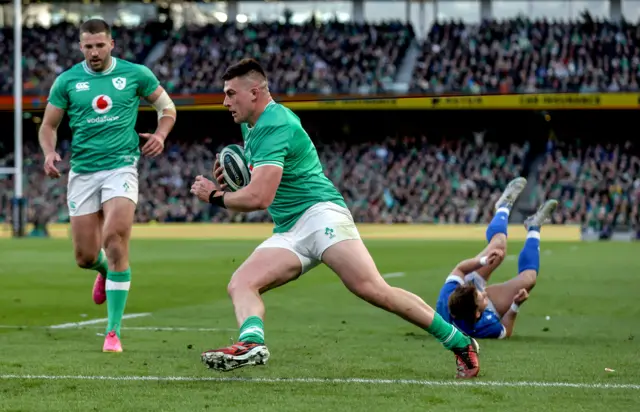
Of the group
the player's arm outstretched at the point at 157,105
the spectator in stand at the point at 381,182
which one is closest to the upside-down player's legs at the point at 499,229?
the player's arm outstretched at the point at 157,105

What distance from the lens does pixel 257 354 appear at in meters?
6.48

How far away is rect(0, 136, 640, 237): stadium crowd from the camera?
42125 millimetres

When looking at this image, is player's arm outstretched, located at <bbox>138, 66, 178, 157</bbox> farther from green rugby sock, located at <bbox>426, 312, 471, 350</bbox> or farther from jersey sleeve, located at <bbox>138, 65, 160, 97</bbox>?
green rugby sock, located at <bbox>426, 312, 471, 350</bbox>

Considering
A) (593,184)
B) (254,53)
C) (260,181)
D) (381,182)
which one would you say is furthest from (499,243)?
(254,53)

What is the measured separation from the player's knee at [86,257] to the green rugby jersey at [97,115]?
0.68 m

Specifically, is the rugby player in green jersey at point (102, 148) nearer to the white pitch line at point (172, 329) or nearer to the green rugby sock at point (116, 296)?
the green rugby sock at point (116, 296)

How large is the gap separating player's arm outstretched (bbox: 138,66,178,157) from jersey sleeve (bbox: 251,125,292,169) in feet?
7.35

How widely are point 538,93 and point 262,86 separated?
37151 millimetres

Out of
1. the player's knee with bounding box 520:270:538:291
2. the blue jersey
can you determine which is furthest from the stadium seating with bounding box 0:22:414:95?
the blue jersey

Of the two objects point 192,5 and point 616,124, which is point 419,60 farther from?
point 192,5

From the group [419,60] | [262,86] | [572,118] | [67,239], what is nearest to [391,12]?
[419,60]

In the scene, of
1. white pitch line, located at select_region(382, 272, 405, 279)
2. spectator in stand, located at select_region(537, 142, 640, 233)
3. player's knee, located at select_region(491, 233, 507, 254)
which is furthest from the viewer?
spectator in stand, located at select_region(537, 142, 640, 233)

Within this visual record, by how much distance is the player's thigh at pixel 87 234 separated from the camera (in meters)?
9.12

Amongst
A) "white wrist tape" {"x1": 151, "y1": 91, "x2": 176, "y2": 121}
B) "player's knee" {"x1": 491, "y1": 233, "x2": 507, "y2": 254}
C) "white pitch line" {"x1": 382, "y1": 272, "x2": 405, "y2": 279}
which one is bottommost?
"white pitch line" {"x1": 382, "y1": 272, "x2": 405, "y2": 279}
